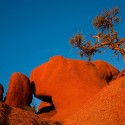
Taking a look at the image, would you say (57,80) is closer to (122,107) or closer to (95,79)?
(95,79)

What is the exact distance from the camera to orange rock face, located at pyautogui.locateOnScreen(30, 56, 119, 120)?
26.3 metres

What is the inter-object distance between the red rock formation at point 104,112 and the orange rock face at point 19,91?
1506cm

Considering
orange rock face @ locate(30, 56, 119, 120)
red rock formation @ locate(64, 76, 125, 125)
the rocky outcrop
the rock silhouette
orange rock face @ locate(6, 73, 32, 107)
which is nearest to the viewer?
the rocky outcrop

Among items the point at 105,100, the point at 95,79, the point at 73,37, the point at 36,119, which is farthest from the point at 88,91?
the point at 36,119

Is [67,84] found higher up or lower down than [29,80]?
lower down

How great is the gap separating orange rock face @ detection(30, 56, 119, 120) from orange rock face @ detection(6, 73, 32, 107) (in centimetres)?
114

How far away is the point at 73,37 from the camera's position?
2577 centimetres

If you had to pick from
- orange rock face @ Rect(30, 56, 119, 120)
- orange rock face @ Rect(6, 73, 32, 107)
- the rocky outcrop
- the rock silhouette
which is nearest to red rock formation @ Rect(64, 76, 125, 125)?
the rocky outcrop

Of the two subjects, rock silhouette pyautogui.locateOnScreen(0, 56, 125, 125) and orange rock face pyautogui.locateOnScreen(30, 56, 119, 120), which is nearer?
rock silhouette pyautogui.locateOnScreen(0, 56, 125, 125)

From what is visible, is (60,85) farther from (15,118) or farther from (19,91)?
(15,118)

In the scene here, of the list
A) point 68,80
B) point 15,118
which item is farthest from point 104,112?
point 68,80

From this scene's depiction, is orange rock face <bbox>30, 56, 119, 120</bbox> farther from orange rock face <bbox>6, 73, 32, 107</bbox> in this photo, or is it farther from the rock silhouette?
orange rock face <bbox>6, 73, 32, 107</bbox>

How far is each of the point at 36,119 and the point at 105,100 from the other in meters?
4.21

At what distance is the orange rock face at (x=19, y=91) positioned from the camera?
27.9 m
